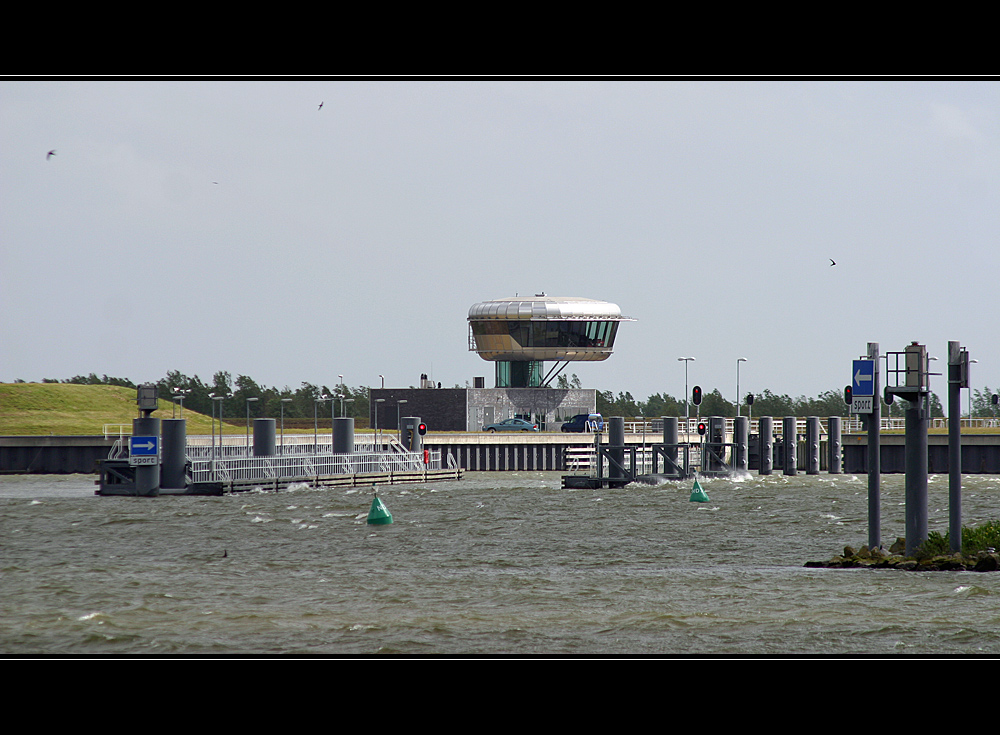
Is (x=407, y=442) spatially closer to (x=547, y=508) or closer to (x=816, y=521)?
(x=547, y=508)

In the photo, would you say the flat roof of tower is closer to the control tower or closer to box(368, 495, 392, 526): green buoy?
the control tower

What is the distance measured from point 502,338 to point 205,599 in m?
97.1

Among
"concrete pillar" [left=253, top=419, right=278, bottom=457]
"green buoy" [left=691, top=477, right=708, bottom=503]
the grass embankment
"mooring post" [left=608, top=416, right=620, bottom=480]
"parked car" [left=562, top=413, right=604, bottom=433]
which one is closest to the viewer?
"green buoy" [left=691, top=477, right=708, bottom=503]

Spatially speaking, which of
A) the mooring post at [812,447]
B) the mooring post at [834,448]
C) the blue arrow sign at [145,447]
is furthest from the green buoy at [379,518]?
the mooring post at [834,448]

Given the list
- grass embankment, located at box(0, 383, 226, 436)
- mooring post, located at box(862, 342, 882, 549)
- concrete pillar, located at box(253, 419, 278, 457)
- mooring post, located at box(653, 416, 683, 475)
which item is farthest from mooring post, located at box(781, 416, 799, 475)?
mooring post, located at box(862, 342, 882, 549)

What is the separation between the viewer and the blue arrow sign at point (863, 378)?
24.2 m

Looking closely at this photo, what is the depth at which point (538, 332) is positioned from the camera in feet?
384

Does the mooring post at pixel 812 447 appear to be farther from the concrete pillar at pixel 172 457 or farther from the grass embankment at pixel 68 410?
the grass embankment at pixel 68 410

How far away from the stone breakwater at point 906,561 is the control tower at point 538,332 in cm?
9080

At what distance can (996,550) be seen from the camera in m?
24.0

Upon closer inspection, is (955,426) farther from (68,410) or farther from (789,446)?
(68,410)

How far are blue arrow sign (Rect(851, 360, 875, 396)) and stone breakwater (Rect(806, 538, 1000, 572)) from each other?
3.60 metres

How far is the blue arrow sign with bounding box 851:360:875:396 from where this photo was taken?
955 inches

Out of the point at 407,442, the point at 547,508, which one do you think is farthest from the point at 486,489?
the point at 407,442
